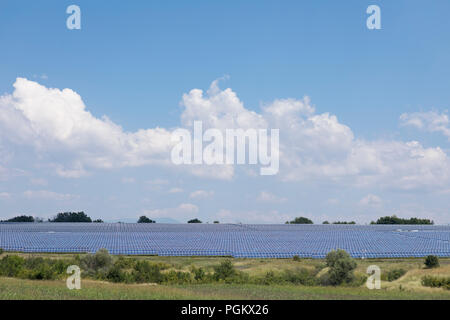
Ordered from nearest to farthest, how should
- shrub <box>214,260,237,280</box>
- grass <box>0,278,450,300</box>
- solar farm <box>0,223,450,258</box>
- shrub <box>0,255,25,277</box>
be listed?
grass <box>0,278,450,300</box> → shrub <box>214,260,237,280</box> → shrub <box>0,255,25,277</box> → solar farm <box>0,223,450,258</box>

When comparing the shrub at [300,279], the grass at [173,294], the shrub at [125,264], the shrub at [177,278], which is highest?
the grass at [173,294]

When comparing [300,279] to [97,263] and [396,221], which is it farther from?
[396,221]

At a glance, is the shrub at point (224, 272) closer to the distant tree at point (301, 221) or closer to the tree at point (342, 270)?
the tree at point (342, 270)

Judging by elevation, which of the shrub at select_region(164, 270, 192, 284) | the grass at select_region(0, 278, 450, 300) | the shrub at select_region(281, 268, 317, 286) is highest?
the grass at select_region(0, 278, 450, 300)

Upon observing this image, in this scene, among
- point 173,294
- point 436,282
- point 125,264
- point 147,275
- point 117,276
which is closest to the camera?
point 173,294

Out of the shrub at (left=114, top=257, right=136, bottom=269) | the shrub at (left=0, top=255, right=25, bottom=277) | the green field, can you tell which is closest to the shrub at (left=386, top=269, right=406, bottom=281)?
the green field

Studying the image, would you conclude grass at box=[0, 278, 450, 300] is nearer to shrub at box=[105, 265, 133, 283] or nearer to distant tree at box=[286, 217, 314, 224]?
shrub at box=[105, 265, 133, 283]

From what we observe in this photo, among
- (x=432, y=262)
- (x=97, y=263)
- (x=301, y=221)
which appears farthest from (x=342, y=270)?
(x=301, y=221)

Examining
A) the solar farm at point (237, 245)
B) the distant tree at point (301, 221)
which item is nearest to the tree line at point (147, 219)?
the distant tree at point (301, 221)

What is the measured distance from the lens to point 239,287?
3164 cm

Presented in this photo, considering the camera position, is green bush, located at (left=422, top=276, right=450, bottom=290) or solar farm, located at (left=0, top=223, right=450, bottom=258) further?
solar farm, located at (left=0, top=223, right=450, bottom=258)

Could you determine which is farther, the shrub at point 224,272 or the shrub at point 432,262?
the shrub at point 432,262
